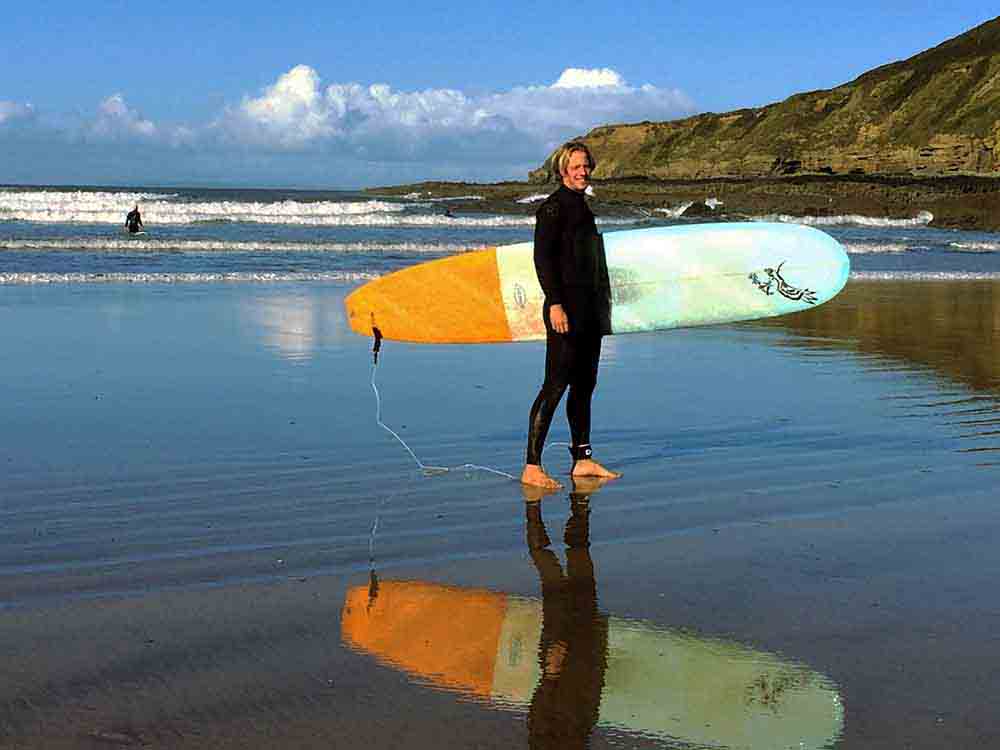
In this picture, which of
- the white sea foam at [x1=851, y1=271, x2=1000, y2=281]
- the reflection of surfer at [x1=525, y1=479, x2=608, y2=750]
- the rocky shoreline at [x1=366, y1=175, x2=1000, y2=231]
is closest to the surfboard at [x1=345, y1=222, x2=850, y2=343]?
the reflection of surfer at [x1=525, y1=479, x2=608, y2=750]

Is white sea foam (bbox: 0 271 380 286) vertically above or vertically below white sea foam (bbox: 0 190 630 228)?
below

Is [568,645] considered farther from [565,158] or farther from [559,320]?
[565,158]

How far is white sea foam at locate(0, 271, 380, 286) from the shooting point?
1636 cm

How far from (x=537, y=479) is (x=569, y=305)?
76cm

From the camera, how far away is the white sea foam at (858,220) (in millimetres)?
40969

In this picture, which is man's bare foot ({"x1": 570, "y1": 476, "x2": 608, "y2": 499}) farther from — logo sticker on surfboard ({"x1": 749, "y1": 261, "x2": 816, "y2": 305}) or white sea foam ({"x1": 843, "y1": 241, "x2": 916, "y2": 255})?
white sea foam ({"x1": 843, "y1": 241, "x2": 916, "y2": 255})

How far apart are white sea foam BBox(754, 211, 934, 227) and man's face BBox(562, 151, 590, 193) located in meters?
36.0

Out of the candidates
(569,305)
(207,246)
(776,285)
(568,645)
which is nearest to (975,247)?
(207,246)

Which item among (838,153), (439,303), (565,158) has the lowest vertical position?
(439,303)

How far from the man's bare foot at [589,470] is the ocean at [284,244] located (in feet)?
39.1

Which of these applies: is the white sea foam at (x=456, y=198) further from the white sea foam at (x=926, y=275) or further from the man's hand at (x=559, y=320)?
the man's hand at (x=559, y=320)

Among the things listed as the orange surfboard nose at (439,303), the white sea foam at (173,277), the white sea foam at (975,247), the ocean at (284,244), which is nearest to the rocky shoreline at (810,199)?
the ocean at (284,244)

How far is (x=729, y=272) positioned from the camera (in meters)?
6.65

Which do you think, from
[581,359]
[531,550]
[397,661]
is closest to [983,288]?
[581,359]
